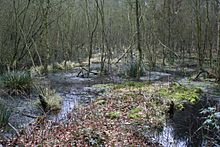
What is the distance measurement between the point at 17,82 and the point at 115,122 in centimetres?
658

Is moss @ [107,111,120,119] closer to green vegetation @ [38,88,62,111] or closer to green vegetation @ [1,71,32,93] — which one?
green vegetation @ [38,88,62,111]

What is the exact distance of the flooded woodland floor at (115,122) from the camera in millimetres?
8109

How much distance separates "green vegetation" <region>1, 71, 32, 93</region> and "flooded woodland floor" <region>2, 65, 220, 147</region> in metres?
0.83

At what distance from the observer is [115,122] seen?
33.3 feet

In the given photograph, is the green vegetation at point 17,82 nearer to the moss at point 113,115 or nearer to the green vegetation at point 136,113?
the moss at point 113,115

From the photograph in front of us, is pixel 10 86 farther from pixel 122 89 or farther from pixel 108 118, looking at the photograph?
pixel 108 118

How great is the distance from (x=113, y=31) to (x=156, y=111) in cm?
3495

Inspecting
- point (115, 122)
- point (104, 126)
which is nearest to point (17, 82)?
point (115, 122)

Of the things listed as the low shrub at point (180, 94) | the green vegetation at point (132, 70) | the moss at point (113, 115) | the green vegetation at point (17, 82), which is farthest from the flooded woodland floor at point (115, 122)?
the green vegetation at point (132, 70)

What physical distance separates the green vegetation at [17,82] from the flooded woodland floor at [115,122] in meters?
0.83

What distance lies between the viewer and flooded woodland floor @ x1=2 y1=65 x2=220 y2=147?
811cm

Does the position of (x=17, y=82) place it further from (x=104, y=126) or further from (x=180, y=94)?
(x=180, y=94)

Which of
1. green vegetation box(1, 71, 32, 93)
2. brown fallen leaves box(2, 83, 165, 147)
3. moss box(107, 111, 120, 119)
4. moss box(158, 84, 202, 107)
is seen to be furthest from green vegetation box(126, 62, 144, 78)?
moss box(107, 111, 120, 119)

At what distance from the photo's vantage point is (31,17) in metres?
24.4
